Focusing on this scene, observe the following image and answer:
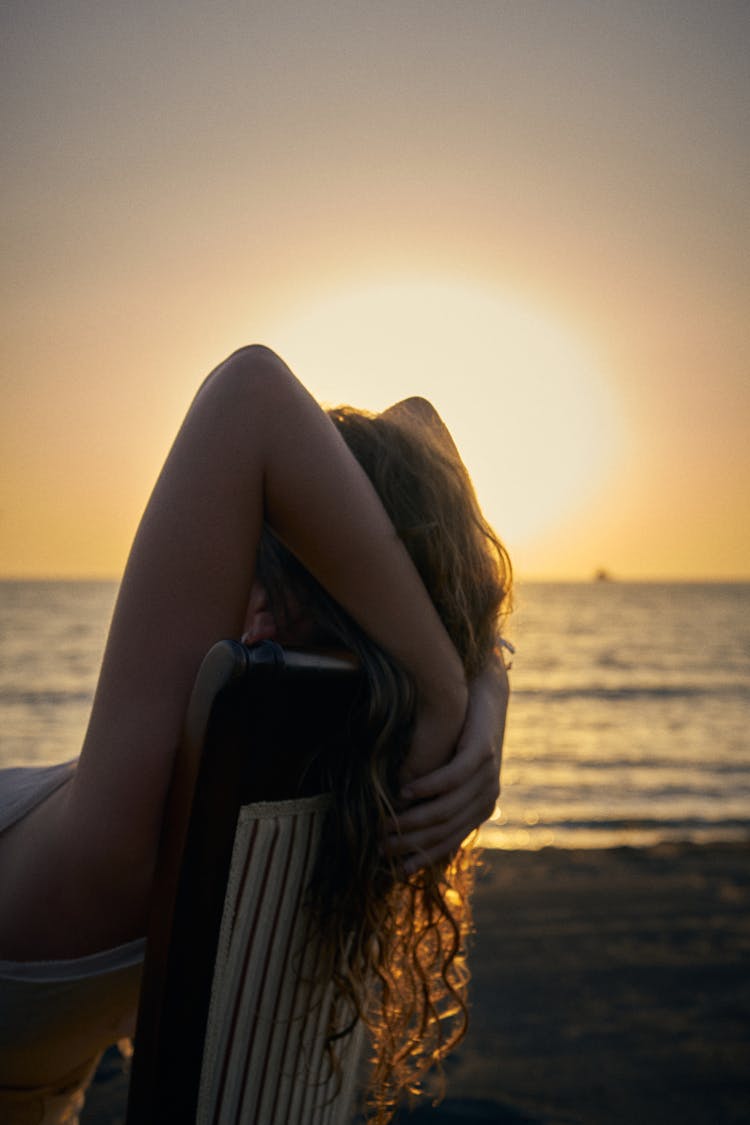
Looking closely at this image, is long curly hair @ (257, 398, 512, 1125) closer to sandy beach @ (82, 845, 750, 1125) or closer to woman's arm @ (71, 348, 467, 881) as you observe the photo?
woman's arm @ (71, 348, 467, 881)

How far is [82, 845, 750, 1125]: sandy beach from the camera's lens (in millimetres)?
3805

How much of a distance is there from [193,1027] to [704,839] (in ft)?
36.6

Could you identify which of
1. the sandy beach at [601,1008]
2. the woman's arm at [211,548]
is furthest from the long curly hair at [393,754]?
the sandy beach at [601,1008]

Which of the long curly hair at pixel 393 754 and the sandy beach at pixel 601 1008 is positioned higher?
the long curly hair at pixel 393 754

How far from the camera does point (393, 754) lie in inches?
51.1

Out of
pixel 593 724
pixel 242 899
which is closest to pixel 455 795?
pixel 242 899

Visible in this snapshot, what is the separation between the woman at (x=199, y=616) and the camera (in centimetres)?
115

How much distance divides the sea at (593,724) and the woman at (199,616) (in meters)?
0.76

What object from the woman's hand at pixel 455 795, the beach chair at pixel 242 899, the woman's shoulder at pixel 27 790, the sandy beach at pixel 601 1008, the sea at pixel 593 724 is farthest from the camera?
the sea at pixel 593 724

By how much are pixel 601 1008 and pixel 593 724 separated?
20.7 m

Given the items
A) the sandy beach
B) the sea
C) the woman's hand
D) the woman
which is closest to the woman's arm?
the woman

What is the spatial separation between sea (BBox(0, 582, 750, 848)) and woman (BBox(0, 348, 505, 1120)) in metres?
0.76

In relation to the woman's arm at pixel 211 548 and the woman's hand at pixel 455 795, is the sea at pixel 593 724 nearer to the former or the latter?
the woman's hand at pixel 455 795

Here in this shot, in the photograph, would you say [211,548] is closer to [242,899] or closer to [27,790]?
[242,899]
